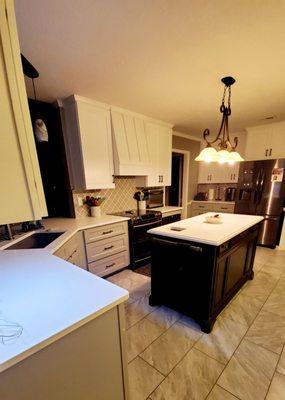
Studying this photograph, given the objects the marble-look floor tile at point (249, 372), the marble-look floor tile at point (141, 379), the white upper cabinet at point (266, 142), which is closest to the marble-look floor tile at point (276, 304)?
the marble-look floor tile at point (249, 372)

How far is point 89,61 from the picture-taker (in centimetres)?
168

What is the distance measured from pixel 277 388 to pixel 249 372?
17 cm

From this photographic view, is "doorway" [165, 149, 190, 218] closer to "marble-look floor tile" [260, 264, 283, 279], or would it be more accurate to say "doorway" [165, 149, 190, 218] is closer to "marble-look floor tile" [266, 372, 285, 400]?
"marble-look floor tile" [260, 264, 283, 279]

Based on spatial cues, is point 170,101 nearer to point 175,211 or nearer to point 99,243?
point 175,211

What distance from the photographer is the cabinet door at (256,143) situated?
12.8 ft

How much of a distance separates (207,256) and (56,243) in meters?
1.39

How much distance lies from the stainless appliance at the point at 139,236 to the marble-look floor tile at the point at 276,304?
1736mm

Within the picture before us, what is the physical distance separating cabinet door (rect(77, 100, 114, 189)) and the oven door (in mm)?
847

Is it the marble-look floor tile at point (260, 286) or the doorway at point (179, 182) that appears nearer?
the marble-look floor tile at point (260, 286)

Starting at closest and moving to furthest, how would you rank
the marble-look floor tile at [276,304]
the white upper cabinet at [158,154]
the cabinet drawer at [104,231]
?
the marble-look floor tile at [276,304] < the cabinet drawer at [104,231] < the white upper cabinet at [158,154]

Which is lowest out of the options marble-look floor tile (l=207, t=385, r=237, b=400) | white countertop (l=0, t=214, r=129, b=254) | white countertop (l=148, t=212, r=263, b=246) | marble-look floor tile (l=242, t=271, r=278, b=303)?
marble-look floor tile (l=242, t=271, r=278, b=303)

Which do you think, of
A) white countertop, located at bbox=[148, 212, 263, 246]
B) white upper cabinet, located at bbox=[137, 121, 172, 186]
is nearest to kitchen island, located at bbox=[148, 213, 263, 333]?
white countertop, located at bbox=[148, 212, 263, 246]

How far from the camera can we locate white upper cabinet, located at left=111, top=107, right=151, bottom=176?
9.45 ft

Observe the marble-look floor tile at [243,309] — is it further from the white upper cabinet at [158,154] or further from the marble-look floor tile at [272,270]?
the white upper cabinet at [158,154]
